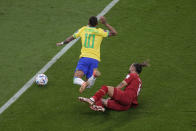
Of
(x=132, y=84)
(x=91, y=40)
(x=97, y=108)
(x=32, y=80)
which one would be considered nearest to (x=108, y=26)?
(x=91, y=40)

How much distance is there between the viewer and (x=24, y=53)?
13289 millimetres

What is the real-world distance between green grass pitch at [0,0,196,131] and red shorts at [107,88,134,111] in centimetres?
14

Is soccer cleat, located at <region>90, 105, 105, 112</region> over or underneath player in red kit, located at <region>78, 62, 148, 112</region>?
underneath

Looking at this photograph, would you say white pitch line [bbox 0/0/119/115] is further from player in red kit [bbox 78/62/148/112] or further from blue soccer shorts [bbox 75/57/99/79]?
player in red kit [bbox 78/62/148/112]

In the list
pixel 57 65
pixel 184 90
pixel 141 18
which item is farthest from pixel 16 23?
pixel 184 90

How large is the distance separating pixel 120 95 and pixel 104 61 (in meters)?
3.03

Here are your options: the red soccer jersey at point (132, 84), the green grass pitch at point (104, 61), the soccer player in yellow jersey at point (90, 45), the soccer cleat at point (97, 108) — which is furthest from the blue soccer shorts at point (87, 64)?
the soccer cleat at point (97, 108)

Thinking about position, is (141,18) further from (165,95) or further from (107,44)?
(165,95)

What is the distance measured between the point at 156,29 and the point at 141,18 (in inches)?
33.1

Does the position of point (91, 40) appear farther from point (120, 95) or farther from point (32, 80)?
point (32, 80)

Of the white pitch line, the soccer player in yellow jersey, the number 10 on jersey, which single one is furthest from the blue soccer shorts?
the white pitch line

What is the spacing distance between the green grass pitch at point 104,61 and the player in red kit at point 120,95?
21 centimetres

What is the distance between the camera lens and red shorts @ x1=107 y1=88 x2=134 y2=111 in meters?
10.00

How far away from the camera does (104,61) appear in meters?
12.9
